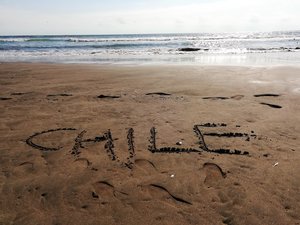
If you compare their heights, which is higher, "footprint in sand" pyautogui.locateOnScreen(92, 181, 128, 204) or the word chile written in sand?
the word chile written in sand

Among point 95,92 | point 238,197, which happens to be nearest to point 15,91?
point 95,92

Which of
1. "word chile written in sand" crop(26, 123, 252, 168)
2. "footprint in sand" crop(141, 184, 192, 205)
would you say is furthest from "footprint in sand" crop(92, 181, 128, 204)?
"word chile written in sand" crop(26, 123, 252, 168)

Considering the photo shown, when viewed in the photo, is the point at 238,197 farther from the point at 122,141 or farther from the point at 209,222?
the point at 122,141

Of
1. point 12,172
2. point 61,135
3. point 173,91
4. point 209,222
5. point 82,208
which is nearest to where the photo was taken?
point 209,222

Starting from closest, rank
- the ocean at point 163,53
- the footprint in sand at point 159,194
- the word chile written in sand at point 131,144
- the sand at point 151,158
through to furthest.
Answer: the sand at point 151,158
the footprint in sand at point 159,194
the word chile written in sand at point 131,144
the ocean at point 163,53

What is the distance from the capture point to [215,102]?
7.22 metres

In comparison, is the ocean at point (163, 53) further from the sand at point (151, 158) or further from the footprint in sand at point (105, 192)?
the footprint in sand at point (105, 192)

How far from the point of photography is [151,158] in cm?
434

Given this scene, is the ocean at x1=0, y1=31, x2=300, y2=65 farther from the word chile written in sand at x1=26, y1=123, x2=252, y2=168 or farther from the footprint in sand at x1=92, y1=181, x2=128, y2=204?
the footprint in sand at x1=92, y1=181, x2=128, y2=204

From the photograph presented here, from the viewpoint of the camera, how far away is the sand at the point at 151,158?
320 centimetres

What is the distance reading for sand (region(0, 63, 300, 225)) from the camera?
126 inches

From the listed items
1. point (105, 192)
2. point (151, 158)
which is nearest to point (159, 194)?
point (105, 192)

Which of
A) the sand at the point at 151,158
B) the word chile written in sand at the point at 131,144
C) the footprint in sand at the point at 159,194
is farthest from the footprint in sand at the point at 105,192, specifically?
the word chile written in sand at the point at 131,144

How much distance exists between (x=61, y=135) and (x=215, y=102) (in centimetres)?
357
